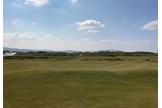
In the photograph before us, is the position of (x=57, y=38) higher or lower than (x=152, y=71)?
higher

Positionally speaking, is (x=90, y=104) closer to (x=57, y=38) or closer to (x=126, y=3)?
(x=57, y=38)

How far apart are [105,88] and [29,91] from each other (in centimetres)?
132

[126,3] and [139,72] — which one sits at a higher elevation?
[126,3]

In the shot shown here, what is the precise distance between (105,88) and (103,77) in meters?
1.23

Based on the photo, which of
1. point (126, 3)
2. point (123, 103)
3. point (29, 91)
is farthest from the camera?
point (126, 3)

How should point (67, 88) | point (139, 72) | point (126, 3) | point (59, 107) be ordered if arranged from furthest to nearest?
point (139, 72) < point (126, 3) < point (67, 88) < point (59, 107)

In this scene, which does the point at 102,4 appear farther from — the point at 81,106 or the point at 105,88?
the point at 81,106

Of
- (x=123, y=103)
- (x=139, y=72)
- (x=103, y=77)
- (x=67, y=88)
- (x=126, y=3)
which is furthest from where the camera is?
(x=139, y=72)

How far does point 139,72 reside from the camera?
22.4 feet

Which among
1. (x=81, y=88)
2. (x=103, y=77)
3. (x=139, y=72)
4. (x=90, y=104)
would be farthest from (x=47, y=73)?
(x=90, y=104)

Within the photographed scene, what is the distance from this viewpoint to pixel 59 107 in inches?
131

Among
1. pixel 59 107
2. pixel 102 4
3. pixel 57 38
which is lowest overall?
pixel 59 107

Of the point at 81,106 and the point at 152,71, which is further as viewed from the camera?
the point at 152,71

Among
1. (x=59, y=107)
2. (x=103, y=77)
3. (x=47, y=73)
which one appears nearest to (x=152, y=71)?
(x=103, y=77)
